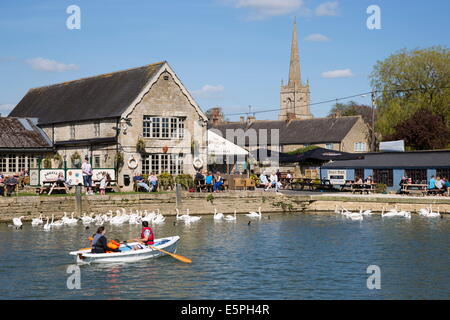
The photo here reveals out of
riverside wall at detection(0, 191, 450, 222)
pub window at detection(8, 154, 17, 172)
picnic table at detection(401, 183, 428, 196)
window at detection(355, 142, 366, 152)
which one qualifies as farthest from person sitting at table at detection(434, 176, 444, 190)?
window at detection(355, 142, 366, 152)

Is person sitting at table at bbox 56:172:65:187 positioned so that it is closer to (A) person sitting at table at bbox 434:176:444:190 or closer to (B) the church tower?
(A) person sitting at table at bbox 434:176:444:190

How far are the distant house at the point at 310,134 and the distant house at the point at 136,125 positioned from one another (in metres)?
29.0

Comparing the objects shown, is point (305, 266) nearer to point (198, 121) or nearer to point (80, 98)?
point (198, 121)

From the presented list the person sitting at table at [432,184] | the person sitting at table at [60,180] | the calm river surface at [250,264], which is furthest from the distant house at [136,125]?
the person sitting at table at [432,184]

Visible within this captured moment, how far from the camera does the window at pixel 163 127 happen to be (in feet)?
147

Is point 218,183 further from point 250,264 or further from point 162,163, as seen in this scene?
point 250,264

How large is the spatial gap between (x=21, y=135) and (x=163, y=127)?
1043 centimetres

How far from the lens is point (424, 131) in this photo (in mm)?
63688

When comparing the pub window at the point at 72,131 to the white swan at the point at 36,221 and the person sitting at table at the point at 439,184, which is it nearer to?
the white swan at the point at 36,221
